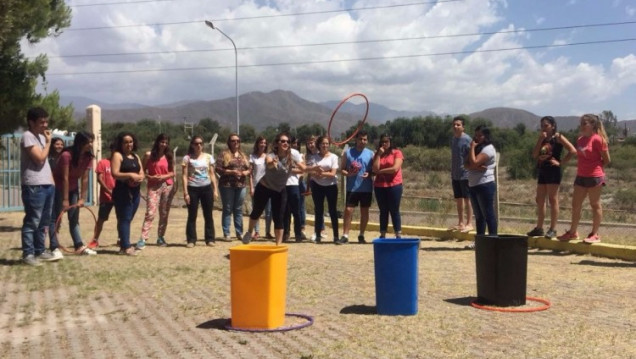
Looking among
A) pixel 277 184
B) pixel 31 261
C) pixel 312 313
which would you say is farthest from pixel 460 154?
pixel 31 261

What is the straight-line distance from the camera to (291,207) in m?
12.2

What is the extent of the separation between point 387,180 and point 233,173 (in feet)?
8.71

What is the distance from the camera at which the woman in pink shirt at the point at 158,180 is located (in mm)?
11203

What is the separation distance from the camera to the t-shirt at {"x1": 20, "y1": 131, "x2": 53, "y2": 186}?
346 inches

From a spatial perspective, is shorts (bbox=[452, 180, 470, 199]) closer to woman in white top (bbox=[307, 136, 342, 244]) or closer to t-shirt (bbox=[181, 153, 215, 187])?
woman in white top (bbox=[307, 136, 342, 244])

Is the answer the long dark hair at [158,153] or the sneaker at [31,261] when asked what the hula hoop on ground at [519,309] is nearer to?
the sneaker at [31,261]

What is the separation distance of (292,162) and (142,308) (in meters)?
4.48

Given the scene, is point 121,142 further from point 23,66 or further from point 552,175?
point 552,175

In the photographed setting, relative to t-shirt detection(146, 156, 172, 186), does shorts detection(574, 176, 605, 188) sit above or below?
below

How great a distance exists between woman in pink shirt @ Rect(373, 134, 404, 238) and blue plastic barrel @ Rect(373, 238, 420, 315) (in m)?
5.23

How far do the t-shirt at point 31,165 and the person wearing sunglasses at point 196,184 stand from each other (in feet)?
9.26

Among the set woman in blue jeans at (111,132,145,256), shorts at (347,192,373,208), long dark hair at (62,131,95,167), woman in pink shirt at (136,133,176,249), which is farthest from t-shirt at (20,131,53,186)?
shorts at (347,192,373,208)

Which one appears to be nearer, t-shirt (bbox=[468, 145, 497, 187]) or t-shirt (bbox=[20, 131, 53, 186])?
t-shirt (bbox=[20, 131, 53, 186])

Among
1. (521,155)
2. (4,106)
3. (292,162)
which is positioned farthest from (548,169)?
(521,155)
